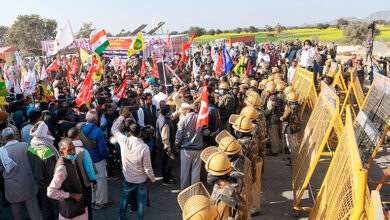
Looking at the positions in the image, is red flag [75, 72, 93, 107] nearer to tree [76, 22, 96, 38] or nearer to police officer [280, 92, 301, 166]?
police officer [280, 92, 301, 166]

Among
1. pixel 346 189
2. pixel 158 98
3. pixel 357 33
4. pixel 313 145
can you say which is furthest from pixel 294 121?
pixel 357 33

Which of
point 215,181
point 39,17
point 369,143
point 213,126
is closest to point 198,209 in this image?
point 215,181

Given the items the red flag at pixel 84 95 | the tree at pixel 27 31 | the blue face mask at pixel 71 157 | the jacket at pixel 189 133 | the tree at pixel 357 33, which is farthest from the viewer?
the tree at pixel 27 31

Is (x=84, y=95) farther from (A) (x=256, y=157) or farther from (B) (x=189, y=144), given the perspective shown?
(A) (x=256, y=157)

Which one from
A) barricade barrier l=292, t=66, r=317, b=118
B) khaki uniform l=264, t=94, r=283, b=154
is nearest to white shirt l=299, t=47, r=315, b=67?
barricade barrier l=292, t=66, r=317, b=118

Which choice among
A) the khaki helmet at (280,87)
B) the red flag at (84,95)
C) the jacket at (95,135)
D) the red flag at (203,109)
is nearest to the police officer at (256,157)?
the red flag at (203,109)

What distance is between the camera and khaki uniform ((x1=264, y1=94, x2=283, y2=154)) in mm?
7605

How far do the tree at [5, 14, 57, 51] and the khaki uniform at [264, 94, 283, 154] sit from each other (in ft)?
188

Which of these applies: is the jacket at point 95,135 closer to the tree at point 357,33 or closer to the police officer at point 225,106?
the police officer at point 225,106

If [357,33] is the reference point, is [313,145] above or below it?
below

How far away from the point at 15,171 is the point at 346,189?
457cm

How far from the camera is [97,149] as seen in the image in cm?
548

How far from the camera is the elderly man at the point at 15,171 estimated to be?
462cm

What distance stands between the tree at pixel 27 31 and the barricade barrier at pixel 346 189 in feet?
199
